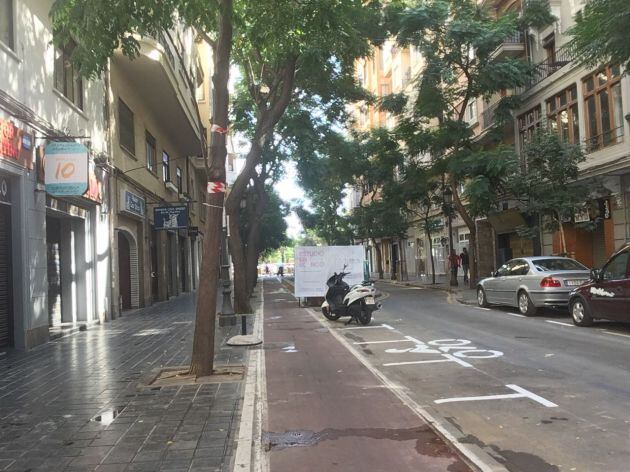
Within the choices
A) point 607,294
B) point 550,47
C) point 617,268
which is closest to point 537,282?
point 607,294

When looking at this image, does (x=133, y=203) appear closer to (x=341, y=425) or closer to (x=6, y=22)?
(x=6, y=22)

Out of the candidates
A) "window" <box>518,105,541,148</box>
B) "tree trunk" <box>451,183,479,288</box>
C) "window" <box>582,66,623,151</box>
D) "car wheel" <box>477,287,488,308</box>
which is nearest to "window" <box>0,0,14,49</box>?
"car wheel" <box>477,287,488,308</box>

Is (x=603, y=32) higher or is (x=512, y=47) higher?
(x=512, y=47)

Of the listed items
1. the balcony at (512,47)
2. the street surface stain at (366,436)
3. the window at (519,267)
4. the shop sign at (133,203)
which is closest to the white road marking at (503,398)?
the street surface stain at (366,436)

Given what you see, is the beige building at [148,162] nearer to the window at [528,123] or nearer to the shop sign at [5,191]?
the shop sign at [5,191]

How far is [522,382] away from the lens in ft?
22.7

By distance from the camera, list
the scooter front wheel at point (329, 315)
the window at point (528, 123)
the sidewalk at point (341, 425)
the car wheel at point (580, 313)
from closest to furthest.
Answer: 1. the sidewalk at point (341, 425)
2. the car wheel at point (580, 313)
3. the scooter front wheel at point (329, 315)
4. the window at point (528, 123)

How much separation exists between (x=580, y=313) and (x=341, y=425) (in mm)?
8525

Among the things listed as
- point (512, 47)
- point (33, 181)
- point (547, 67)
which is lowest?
point (33, 181)

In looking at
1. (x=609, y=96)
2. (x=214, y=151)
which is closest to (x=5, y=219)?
(x=214, y=151)

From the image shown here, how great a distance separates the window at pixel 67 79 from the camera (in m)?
12.8

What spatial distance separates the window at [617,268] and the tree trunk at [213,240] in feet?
25.5

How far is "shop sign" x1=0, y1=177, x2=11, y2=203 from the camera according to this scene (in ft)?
32.9

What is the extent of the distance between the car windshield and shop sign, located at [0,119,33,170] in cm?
1188
